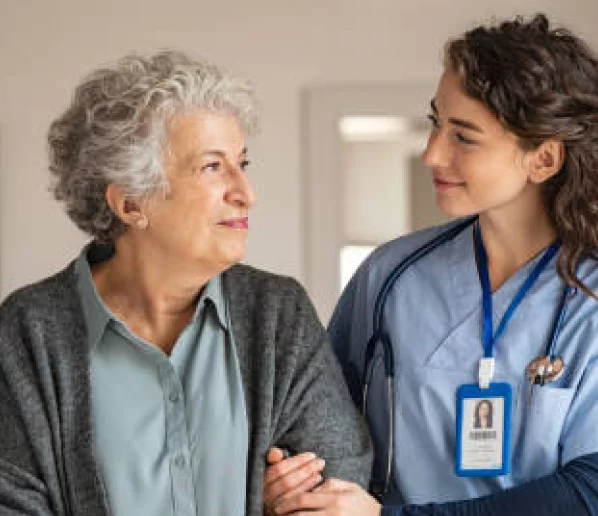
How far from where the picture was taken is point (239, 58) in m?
4.62

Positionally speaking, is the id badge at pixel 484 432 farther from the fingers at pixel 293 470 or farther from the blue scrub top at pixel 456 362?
the fingers at pixel 293 470

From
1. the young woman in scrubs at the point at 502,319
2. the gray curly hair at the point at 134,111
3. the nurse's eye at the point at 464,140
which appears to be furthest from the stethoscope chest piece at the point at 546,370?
the gray curly hair at the point at 134,111

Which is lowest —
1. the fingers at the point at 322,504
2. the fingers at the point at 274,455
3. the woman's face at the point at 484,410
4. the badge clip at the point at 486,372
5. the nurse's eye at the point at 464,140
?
the fingers at the point at 322,504

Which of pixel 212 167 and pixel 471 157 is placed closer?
pixel 212 167

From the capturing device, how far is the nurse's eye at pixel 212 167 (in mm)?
2086

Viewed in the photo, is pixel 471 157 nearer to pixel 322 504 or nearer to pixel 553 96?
pixel 553 96

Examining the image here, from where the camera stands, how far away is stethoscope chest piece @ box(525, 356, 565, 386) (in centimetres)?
218

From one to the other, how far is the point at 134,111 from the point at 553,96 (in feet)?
2.29

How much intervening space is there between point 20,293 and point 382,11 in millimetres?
2828

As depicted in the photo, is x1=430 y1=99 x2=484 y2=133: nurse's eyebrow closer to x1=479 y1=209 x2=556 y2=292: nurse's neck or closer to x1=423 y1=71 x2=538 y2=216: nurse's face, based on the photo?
x1=423 y1=71 x2=538 y2=216: nurse's face

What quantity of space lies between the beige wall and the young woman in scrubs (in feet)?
7.59

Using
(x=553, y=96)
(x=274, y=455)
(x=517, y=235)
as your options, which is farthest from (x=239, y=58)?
(x=274, y=455)

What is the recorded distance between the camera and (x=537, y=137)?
218cm

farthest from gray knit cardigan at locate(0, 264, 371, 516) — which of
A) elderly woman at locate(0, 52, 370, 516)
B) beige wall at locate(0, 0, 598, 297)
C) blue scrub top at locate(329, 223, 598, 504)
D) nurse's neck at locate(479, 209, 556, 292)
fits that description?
beige wall at locate(0, 0, 598, 297)
